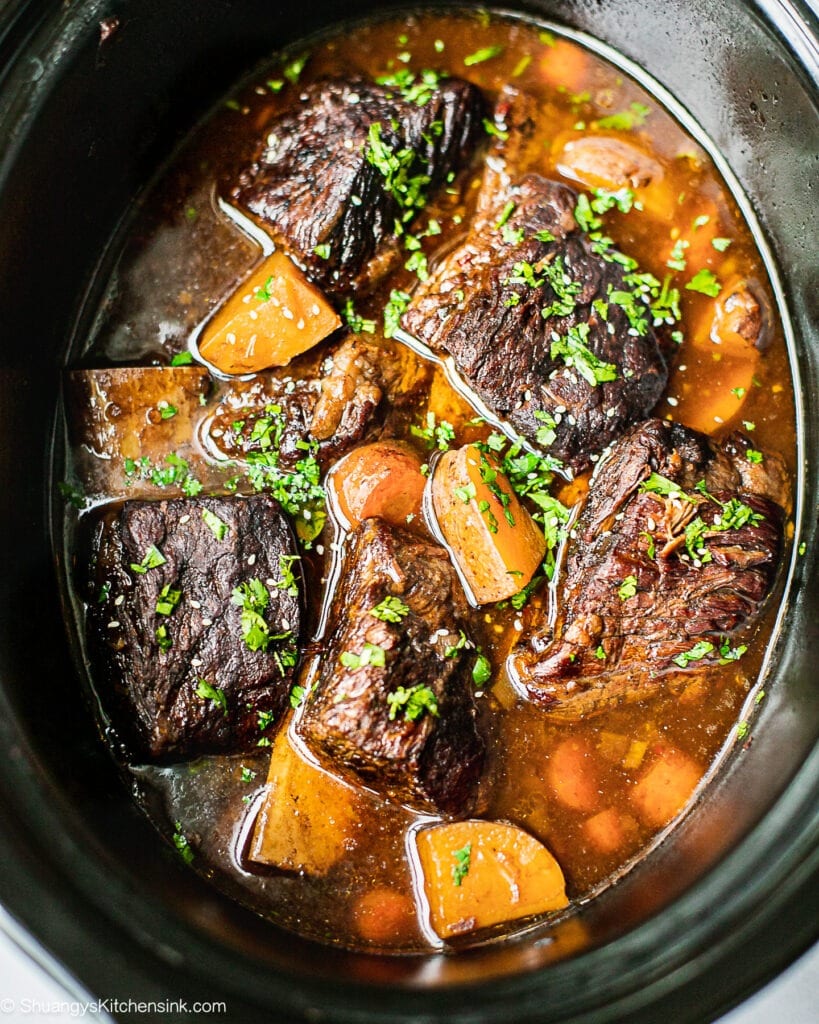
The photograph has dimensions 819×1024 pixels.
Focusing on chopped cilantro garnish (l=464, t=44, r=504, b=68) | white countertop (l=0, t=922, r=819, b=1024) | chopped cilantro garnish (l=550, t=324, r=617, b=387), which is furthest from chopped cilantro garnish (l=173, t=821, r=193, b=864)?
chopped cilantro garnish (l=464, t=44, r=504, b=68)

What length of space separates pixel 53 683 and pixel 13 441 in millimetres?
863

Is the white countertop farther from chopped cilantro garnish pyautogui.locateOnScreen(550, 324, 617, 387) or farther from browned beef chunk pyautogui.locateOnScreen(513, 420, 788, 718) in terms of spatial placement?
chopped cilantro garnish pyautogui.locateOnScreen(550, 324, 617, 387)

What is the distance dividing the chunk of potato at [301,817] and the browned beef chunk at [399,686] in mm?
105

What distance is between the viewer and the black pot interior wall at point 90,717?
2.68 metres

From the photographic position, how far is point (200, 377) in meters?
3.39

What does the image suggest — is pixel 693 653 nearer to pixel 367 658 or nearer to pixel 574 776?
pixel 574 776

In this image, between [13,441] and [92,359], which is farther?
[92,359]

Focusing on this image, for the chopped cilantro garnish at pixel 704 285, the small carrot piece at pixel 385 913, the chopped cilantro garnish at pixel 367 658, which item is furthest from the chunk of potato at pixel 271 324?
the small carrot piece at pixel 385 913

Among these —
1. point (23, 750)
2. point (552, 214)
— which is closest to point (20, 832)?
point (23, 750)

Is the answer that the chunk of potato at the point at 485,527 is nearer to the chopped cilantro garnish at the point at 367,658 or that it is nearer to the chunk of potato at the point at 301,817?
the chopped cilantro garnish at the point at 367,658

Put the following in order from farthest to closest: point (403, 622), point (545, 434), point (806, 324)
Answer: point (806, 324) → point (545, 434) → point (403, 622)

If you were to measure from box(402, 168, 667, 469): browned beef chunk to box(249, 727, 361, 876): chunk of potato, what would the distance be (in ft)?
4.77

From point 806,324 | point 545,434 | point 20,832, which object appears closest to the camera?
point 20,832

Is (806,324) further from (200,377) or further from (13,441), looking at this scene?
(13,441)
